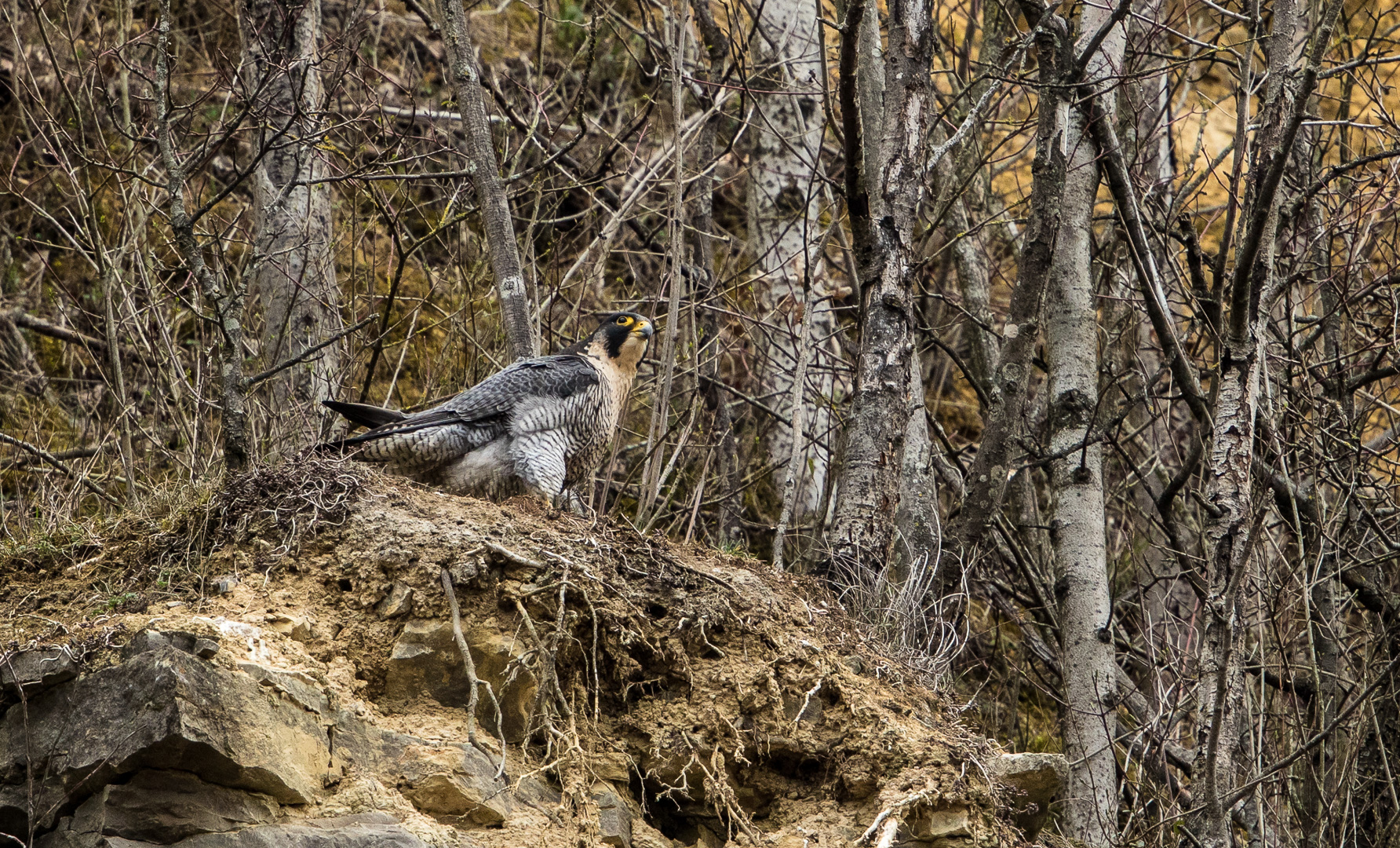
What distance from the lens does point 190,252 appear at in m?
6.25

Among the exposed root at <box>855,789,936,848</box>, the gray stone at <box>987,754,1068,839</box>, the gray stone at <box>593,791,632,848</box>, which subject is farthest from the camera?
the gray stone at <box>987,754,1068,839</box>

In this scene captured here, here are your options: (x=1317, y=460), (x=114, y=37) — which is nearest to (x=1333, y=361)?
(x=1317, y=460)

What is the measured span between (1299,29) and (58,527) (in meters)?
9.93

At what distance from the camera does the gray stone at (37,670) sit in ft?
14.2

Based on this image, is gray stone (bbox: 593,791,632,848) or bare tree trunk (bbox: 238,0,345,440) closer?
gray stone (bbox: 593,791,632,848)

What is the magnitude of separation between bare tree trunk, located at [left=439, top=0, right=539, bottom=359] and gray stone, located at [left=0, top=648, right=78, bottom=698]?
3.11 meters

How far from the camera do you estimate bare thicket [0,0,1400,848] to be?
21.7 ft

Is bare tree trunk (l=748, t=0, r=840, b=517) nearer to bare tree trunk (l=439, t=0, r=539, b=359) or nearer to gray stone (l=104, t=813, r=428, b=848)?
bare tree trunk (l=439, t=0, r=539, b=359)

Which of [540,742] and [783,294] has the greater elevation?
[783,294]

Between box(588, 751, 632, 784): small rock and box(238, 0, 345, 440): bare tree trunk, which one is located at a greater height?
box(238, 0, 345, 440): bare tree trunk

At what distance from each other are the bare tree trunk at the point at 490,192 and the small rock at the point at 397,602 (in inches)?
90.2

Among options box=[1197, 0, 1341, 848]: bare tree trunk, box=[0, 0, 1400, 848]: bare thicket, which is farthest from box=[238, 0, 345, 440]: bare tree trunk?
box=[1197, 0, 1341, 848]: bare tree trunk

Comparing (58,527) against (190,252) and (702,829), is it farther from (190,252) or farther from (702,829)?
(702,829)

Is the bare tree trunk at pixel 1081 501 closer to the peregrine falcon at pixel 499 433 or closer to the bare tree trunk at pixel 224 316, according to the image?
the peregrine falcon at pixel 499 433
